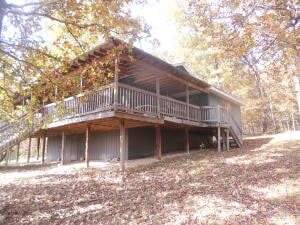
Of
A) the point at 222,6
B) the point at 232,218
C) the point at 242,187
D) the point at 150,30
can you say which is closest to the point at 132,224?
the point at 232,218

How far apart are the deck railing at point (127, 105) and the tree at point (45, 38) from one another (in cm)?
114

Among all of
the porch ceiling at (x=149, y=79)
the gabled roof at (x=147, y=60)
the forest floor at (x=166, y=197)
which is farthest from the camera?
the porch ceiling at (x=149, y=79)

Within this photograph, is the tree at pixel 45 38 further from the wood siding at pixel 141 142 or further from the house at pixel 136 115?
the wood siding at pixel 141 142

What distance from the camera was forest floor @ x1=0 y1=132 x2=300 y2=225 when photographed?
5156mm

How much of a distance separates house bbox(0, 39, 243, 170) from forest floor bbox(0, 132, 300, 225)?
248 centimetres

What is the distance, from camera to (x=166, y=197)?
6.37m

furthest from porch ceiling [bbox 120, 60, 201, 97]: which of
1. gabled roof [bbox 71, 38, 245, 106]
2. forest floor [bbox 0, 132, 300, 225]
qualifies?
forest floor [bbox 0, 132, 300, 225]

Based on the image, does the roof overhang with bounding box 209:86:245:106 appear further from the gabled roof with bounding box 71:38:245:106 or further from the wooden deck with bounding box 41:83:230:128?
the wooden deck with bounding box 41:83:230:128

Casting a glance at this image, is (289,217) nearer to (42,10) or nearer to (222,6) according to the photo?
(222,6)

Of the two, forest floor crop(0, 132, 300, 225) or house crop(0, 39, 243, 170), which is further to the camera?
house crop(0, 39, 243, 170)

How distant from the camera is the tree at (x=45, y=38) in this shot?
6613 mm

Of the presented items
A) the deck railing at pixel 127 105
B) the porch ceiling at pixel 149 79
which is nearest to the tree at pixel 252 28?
the porch ceiling at pixel 149 79

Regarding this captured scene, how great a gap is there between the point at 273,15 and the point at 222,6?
6.00 ft

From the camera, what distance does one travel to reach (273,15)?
7773 mm
